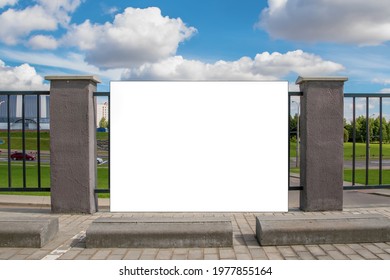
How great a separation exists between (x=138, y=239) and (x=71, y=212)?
95.9 inches

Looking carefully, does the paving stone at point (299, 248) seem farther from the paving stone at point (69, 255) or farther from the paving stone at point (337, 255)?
the paving stone at point (69, 255)

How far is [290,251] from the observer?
4.23 metres

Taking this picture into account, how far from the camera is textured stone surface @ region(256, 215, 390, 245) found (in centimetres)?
440

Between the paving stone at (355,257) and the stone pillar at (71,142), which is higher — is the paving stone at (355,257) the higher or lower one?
the lower one

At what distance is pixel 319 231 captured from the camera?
4422 millimetres

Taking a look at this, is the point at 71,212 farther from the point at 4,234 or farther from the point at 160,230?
the point at 160,230

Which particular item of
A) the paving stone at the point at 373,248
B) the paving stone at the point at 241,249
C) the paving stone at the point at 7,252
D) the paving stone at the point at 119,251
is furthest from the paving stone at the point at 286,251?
the paving stone at the point at 7,252

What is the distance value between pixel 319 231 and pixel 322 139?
7.36 feet

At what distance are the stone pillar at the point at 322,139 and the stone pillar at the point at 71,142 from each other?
12.5 feet

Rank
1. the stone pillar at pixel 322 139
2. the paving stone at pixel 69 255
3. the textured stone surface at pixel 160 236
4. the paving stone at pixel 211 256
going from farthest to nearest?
the stone pillar at pixel 322 139
the textured stone surface at pixel 160 236
the paving stone at pixel 69 255
the paving stone at pixel 211 256

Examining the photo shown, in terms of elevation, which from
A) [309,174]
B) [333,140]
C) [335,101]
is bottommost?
[309,174]

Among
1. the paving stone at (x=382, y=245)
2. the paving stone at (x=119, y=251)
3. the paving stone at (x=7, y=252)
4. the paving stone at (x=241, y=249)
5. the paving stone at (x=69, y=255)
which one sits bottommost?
the paving stone at (x=69, y=255)

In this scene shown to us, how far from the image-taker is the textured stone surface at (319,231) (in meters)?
4.40
